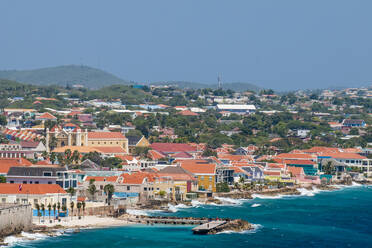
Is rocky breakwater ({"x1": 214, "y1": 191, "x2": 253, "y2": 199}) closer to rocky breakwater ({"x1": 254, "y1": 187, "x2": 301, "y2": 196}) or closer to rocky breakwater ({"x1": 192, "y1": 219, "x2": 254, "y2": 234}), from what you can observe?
rocky breakwater ({"x1": 254, "y1": 187, "x2": 301, "y2": 196})

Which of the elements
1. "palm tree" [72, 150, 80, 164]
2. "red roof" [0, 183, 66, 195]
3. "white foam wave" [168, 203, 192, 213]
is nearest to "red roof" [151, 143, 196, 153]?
"palm tree" [72, 150, 80, 164]

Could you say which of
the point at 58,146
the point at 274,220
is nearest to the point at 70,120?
the point at 58,146

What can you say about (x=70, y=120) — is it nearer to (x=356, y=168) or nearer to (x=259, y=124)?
(x=259, y=124)

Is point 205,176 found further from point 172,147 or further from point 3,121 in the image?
point 3,121

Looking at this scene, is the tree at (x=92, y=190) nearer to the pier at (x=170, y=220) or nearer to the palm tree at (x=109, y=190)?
the palm tree at (x=109, y=190)

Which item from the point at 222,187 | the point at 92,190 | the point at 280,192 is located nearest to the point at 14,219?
the point at 92,190

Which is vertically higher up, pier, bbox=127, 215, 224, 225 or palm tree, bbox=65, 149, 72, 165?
palm tree, bbox=65, 149, 72, 165

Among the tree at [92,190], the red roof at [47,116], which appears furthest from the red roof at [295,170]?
the red roof at [47,116]
